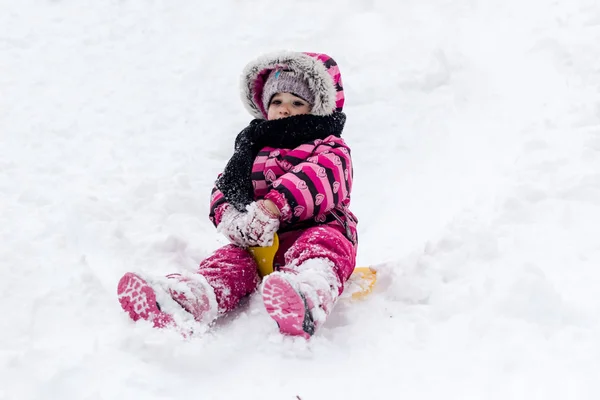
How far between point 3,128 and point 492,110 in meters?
3.66

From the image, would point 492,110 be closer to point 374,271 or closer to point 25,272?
point 374,271

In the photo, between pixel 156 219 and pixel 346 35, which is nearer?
pixel 156 219

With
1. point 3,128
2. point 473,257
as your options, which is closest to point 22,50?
point 3,128

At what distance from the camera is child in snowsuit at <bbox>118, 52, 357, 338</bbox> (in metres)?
2.14

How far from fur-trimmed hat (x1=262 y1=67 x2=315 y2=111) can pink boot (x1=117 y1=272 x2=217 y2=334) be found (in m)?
1.24

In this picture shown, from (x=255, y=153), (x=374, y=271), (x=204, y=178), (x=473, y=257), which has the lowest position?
(x=204, y=178)

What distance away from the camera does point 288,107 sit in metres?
3.05

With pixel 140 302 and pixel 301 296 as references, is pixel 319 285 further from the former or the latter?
pixel 140 302

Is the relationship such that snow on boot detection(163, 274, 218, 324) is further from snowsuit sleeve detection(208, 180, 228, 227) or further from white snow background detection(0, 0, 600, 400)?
snowsuit sleeve detection(208, 180, 228, 227)

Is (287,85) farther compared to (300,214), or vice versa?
(287,85)

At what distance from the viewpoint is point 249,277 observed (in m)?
2.60

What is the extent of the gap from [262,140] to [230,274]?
738 mm

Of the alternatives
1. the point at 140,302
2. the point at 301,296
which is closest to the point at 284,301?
the point at 301,296

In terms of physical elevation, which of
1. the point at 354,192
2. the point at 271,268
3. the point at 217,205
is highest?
the point at 217,205
